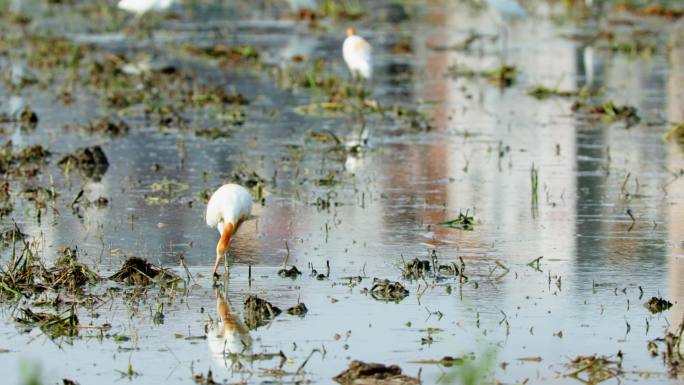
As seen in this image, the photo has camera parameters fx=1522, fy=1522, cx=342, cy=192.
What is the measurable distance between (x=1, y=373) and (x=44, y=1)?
2778 cm

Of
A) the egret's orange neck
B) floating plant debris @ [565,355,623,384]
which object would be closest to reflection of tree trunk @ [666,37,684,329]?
floating plant debris @ [565,355,623,384]

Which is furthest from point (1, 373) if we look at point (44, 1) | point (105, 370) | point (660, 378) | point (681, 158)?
point (44, 1)

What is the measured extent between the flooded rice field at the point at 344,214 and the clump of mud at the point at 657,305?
0.10 m

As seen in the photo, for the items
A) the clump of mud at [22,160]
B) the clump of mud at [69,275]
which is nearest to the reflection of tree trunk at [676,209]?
the clump of mud at [69,275]

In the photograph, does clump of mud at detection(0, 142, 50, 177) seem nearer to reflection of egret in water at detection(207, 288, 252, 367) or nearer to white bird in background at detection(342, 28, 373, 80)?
reflection of egret in water at detection(207, 288, 252, 367)

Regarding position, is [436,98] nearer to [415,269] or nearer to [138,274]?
[415,269]

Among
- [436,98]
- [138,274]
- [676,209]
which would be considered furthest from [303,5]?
[138,274]

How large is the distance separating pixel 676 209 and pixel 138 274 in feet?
15.2

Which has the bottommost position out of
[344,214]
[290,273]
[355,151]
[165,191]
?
[290,273]

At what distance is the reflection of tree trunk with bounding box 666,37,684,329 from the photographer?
29.3 feet

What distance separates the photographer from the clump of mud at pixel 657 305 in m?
8.62

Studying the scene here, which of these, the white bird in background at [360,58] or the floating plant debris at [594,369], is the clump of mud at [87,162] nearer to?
the white bird in background at [360,58]

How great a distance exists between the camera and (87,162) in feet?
45.6

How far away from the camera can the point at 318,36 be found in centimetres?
2752
